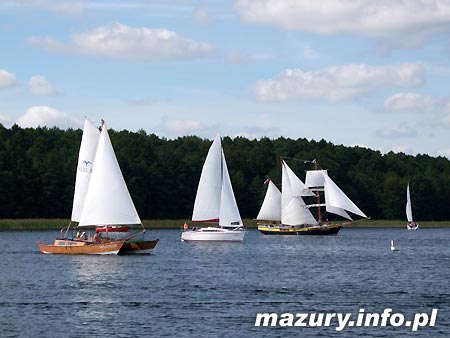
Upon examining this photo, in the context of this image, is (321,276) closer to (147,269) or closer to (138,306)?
(147,269)

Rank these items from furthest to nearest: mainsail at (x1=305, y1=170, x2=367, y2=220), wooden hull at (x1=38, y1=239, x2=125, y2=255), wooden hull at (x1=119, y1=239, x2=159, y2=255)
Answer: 1. mainsail at (x1=305, y1=170, x2=367, y2=220)
2. wooden hull at (x1=119, y1=239, x2=159, y2=255)
3. wooden hull at (x1=38, y1=239, x2=125, y2=255)

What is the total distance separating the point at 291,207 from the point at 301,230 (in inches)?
139

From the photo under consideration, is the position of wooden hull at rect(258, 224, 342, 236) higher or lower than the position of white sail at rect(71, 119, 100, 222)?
lower

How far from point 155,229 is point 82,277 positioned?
10264 cm

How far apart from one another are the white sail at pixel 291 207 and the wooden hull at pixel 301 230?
1.06m

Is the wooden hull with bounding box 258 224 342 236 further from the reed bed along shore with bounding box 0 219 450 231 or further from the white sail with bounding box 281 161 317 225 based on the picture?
the reed bed along shore with bounding box 0 219 450 231

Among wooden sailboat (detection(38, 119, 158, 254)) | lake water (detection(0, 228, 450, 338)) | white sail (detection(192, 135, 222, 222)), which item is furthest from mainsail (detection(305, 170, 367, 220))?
wooden sailboat (detection(38, 119, 158, 254))

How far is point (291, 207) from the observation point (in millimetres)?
135875

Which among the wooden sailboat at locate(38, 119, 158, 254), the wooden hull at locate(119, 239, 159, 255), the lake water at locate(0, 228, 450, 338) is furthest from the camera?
Result: the wooden hull at locate(119, 239, 159, 255)

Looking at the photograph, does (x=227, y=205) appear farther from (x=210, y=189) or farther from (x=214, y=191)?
(x=210, y=189)

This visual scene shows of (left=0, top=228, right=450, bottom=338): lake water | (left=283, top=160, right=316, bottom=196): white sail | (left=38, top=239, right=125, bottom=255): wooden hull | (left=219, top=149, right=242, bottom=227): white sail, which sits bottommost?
(left=0, top=228, right=450, bottom=338): lake water

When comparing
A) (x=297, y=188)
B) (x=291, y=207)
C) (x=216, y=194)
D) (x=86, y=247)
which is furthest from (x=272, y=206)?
(x=86, y=247)

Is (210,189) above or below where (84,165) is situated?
below

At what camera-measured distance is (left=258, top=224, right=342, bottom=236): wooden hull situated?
5374 inches
